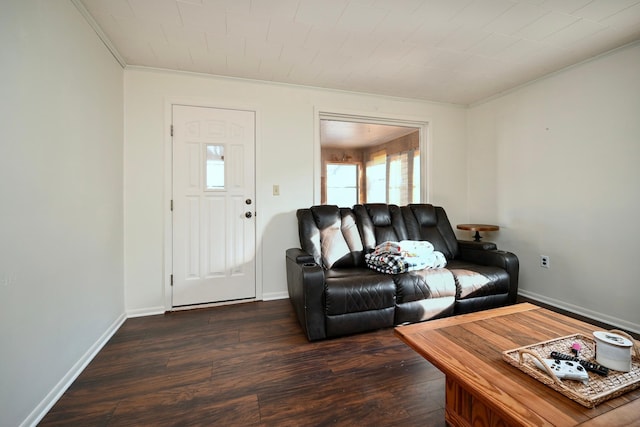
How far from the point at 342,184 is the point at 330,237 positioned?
4.22ft

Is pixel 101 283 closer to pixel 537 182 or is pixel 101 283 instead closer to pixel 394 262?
pixel 394 262

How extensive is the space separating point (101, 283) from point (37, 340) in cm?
75

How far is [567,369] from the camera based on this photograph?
94 centimetres

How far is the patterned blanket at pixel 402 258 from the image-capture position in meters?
2.29

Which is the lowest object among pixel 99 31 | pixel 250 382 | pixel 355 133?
pixel 250 382

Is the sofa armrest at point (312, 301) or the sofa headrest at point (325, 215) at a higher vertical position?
the sofa headrest at point (325, 215)

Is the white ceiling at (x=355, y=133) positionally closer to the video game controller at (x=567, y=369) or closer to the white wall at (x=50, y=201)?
the white wall at (x=50, y=201)

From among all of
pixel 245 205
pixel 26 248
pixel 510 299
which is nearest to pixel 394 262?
pixel 510 299

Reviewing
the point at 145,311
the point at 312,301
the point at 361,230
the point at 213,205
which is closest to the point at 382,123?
the point at 361,230

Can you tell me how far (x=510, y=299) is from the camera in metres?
2.50

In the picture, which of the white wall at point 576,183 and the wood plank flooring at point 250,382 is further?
the white wall at point 576,183

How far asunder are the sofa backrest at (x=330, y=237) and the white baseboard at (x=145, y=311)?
1483 millimetres

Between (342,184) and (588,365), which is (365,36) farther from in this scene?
(588,365)

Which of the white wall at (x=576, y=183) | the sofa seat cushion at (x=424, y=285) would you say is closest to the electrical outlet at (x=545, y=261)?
the white wall at (x=576, y=183)
